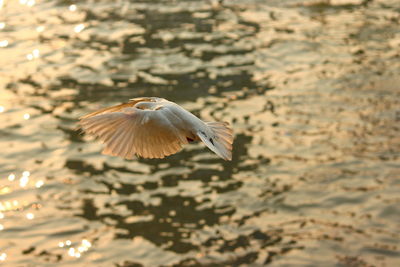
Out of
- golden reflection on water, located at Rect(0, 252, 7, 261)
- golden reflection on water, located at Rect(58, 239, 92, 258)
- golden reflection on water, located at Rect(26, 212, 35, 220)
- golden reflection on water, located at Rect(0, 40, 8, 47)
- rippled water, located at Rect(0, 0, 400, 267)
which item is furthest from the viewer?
golden reflection on water, located at Rect(0, 40, 8, 47)

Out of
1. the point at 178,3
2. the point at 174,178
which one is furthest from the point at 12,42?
the point at 174,178

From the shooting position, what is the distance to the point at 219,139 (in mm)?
3664

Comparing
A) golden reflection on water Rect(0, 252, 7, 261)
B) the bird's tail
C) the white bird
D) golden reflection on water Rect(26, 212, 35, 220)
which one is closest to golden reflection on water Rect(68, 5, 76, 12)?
golden reflection on water Rect(26, 212, 35, 220)

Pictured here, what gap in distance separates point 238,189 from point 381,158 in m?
1.70

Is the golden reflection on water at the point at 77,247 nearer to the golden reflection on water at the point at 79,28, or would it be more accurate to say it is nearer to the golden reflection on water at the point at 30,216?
the golden reflection on water at the point at 30,216

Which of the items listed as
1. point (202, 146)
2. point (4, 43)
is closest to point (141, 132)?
point (202, 146)

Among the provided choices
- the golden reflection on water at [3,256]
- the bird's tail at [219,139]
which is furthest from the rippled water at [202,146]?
the bird's tail at [219,139]

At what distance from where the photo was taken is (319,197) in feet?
28.7

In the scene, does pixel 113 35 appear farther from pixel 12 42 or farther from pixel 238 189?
pixel 238 189

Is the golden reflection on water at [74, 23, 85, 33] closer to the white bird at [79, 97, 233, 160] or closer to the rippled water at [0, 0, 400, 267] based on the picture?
the rippled water at [0, 0, 400, 267]

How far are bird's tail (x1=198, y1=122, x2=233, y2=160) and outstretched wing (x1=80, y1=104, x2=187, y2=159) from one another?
0.35 ft

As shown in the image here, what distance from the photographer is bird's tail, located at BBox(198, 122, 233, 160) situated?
3.42 m

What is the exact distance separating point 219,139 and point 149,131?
331 mm

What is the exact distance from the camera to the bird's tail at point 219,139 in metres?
3.42
